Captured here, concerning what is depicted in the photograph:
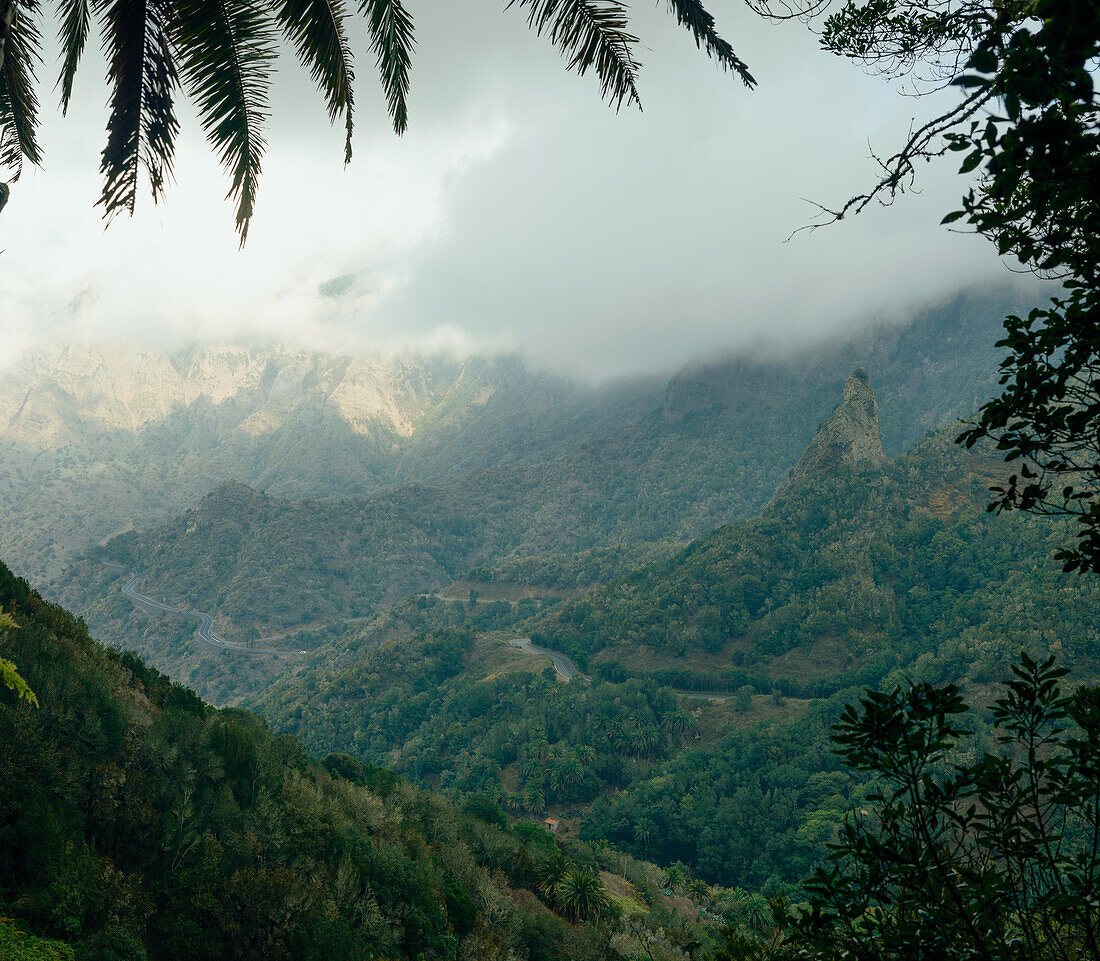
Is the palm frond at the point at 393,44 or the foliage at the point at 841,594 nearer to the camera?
the palm frond at the point at 393,44

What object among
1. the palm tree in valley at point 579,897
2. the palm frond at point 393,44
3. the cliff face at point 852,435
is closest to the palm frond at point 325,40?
the palm frond at point 393,44

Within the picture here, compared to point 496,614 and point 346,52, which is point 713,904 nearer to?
point 346,52

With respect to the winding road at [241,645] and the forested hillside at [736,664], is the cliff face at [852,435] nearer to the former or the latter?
the forested hillside at [736,664]

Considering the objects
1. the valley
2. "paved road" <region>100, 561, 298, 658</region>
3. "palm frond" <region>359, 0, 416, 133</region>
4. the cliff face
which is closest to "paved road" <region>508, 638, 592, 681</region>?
the valley

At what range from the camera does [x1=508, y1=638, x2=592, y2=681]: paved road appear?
109 m

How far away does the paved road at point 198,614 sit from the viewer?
493ft

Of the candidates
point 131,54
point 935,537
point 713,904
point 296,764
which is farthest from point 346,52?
point 935,537

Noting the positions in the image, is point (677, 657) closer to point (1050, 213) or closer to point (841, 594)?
point (841, 594)

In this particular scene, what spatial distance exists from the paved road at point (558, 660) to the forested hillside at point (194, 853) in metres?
69.2

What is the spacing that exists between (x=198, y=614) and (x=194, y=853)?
161 m

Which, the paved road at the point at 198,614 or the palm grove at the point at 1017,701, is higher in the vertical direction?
the palm grove at the point at 1017,701

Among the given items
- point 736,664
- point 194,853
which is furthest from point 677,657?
point 194,853

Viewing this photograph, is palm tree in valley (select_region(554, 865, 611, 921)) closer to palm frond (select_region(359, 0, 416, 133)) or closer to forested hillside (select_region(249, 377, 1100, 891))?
forested hillside (select_region(249, 377, 1100, 891))

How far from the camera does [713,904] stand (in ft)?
178
